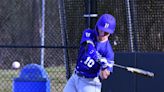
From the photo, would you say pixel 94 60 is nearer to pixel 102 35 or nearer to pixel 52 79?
pixel 102 35

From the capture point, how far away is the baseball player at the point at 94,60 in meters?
6.79

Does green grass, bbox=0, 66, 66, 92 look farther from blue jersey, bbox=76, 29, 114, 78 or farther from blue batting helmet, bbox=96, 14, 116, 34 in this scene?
blue batting helmet, bbox=96, 14, 116, 34

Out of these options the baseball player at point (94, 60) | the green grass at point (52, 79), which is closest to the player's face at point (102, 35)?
the baseball player at point (94, 60)

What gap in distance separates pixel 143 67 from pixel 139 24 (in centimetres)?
89

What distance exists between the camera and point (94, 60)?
22.3ft

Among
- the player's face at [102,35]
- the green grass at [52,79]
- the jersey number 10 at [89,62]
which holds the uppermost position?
the player's face at [102,35]

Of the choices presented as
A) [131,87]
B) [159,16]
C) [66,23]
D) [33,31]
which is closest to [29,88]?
[66,23]

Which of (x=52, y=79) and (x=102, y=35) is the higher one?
(x=102, y=35)

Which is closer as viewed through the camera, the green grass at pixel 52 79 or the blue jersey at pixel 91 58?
the blue jersey at pixel 91 58

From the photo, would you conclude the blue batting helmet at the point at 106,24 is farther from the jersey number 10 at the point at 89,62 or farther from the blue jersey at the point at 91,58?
the jersey number 10 at the point at 89,62

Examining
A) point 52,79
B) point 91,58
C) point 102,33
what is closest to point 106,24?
point 102,33

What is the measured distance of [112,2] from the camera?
8.94m

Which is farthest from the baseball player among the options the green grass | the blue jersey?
the green grass

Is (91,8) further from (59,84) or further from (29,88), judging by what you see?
(59,84)
